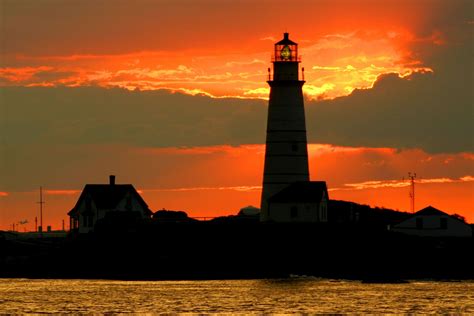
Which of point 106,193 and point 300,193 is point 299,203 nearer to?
point 300,193

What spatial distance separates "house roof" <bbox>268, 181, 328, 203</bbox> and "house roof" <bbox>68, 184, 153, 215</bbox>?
16.2 m

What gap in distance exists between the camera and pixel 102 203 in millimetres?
141375

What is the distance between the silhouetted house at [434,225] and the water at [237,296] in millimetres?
21997

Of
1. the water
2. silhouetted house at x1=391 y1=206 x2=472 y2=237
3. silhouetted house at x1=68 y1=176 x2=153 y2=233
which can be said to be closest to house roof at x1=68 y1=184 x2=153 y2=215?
silhouetted house at x1=68 y1=176 x2=153 y2=233

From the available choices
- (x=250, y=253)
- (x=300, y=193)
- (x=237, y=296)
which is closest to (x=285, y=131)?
(x=300, y=193)

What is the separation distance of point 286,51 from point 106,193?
2085 cm

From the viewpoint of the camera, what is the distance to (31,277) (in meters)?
131

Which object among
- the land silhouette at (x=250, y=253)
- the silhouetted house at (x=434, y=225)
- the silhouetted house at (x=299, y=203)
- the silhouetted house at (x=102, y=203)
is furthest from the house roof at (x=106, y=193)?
the silhouetted house at (x=434, y=225)

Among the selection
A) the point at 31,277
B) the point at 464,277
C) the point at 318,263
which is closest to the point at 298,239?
the point at 318,263

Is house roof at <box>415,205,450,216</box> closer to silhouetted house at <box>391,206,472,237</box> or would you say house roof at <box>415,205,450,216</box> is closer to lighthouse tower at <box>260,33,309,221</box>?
silhouetted house at <box>391,206,472,237</box>

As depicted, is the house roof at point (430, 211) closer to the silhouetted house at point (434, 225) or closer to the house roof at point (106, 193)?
the silhouetted house at point (434, 225)

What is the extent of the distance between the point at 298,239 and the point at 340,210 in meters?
17.3

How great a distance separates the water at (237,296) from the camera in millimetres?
103750

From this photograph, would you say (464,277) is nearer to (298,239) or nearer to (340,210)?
(298,239)
